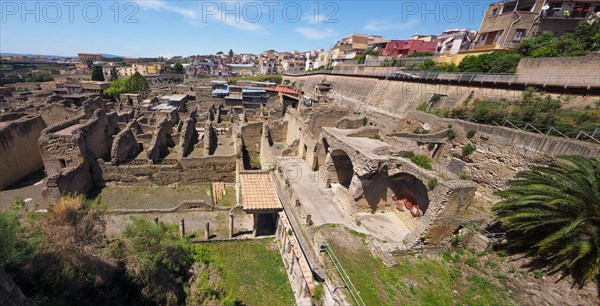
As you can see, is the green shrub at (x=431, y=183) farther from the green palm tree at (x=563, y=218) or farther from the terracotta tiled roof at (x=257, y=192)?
the terracotta tiled roof at (x=257, y=192)

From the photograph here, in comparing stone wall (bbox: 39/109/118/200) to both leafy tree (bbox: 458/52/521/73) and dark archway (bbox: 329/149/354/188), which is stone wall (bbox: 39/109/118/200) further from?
leafy tree (bbox: 458/52/521/73)

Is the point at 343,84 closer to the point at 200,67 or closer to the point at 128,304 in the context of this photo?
the point at 128,304


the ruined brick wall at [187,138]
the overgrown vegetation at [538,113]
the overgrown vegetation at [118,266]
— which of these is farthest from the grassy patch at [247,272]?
the overgrown vegetation at [538,113]

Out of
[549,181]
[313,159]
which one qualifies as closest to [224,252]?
[313,159]

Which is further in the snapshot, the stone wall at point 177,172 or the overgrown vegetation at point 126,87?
the overgrown vegetation at point 126,87

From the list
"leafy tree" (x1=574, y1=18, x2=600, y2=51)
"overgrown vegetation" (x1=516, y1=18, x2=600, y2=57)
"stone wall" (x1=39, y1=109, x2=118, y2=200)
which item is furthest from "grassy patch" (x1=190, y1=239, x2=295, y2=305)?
"leafy tree" (x1=574, y1=18, x2=600, y2=51)
